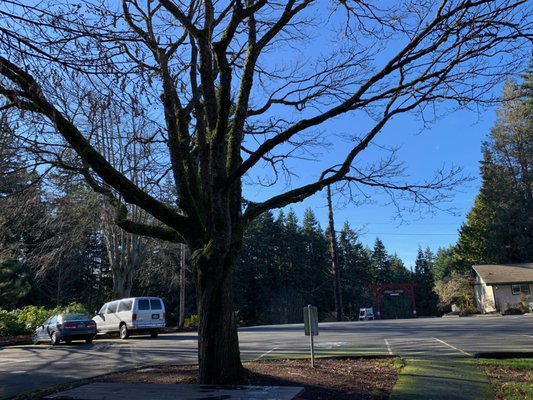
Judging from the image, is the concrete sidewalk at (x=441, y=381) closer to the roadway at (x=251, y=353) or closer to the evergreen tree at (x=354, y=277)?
the roadway at (x=251, y=353)

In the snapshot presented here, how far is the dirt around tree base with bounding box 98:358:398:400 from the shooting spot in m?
7.68

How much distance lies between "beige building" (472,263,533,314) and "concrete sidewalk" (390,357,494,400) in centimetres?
3429

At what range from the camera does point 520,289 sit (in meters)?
42.8

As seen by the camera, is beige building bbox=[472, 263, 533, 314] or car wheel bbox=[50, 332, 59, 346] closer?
car wheel bbox=[50, 332, 59, 346]

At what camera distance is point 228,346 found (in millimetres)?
8062

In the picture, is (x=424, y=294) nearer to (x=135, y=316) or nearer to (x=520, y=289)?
(x=520, y=289)

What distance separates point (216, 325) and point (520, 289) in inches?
1664

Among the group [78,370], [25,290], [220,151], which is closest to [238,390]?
[220,151]

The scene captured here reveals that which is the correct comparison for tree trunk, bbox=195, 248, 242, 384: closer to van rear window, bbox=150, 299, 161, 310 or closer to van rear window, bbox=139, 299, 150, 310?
van rear window, bbox=139, 299, 150, 310

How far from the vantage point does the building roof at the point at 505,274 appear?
42.1m

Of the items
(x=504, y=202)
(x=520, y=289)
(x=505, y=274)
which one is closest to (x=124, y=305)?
(x=505, y=274)

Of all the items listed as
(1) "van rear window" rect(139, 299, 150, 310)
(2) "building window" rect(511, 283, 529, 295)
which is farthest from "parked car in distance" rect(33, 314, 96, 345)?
(2) "building window" rect(511, 283, 529, 295)

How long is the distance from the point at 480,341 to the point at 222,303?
36.3 feet

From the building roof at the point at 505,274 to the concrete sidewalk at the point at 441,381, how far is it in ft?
114
